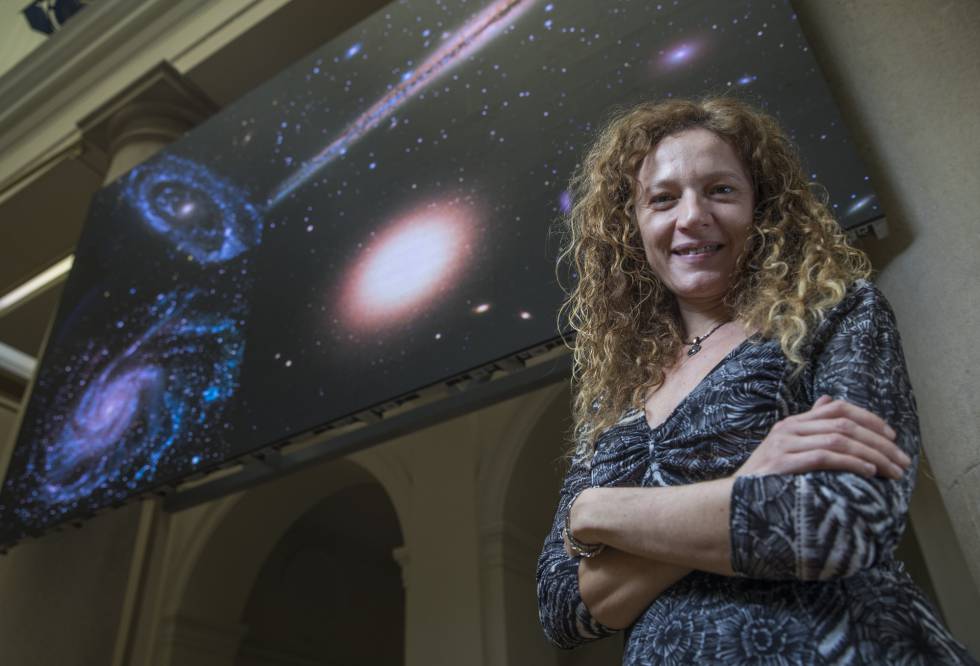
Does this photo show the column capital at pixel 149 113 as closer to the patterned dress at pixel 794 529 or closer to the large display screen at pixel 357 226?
the large display screen at pixel 357 226

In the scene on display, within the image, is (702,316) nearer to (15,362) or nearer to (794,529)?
(794,529)

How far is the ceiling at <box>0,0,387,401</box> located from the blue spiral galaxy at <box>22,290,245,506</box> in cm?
150

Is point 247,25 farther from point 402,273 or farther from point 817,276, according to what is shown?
point 817,276

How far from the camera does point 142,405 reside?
4.73 meters

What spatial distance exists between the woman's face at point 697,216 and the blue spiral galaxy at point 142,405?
3250mm

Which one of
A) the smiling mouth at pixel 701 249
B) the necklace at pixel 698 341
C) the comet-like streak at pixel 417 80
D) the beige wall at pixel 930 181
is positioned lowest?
the necklace at pixel 698 341

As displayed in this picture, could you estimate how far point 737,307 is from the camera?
1254mm

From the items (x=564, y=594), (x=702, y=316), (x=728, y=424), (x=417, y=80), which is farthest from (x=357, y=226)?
(x=728, y=424)

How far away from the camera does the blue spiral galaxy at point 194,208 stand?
5.01m

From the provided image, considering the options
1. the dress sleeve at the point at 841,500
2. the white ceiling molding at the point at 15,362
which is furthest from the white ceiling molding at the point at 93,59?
the dress sleeve at the point at 841,500

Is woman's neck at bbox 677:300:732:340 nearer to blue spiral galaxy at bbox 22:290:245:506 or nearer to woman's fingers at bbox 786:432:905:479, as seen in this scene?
woman's fingers at bbox 786:432:905:479

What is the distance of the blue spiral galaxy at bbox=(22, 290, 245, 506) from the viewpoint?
435 centimetres

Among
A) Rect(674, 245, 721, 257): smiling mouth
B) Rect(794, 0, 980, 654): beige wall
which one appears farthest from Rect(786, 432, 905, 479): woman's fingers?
Rect(794, 0, 980, 654): beige wall

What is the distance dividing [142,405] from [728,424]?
4266mm
